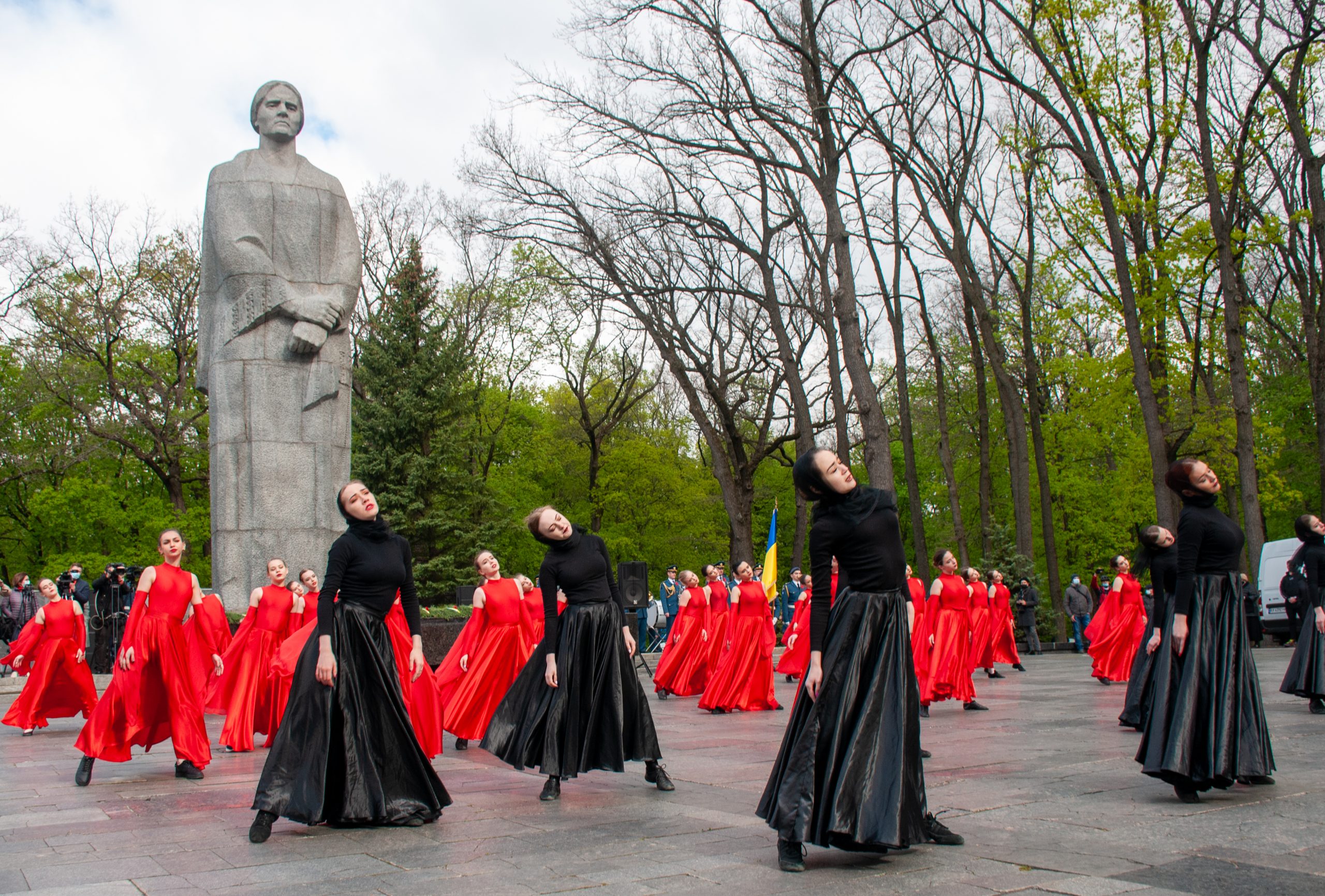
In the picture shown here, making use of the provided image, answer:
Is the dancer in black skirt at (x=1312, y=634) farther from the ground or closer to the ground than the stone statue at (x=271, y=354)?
closer to the ground

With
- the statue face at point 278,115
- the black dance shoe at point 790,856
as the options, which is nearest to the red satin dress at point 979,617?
the black dance shoe at point 790,856

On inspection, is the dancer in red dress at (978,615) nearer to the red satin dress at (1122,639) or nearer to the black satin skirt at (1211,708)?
the red satin dress at (1122,639)

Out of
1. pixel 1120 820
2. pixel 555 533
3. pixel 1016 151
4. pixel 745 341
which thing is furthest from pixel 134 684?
pixel 745 341

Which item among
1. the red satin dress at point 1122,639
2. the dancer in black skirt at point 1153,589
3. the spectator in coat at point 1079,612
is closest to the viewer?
A: the dancer in black skirt at point 1153,589

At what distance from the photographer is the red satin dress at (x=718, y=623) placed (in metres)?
14.9

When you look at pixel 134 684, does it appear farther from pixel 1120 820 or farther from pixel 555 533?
pixel 1120 820

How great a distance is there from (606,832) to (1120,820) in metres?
2.48

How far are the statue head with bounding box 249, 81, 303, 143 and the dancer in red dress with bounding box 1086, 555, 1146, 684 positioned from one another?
11.7m

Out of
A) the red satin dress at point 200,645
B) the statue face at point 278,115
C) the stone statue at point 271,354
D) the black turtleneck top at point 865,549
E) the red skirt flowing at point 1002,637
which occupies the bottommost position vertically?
the red skirt flowing at point 1002,637

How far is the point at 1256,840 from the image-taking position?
16.6 feet

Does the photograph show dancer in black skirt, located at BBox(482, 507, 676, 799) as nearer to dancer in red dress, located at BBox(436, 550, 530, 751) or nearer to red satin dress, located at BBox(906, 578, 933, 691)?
dancer in red dress, located at BBox(436, 550, 530, 751)

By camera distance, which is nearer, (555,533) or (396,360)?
(555,533)

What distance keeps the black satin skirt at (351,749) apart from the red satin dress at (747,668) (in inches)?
294

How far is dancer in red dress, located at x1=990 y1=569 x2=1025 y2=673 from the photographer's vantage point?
1861 centimetres
